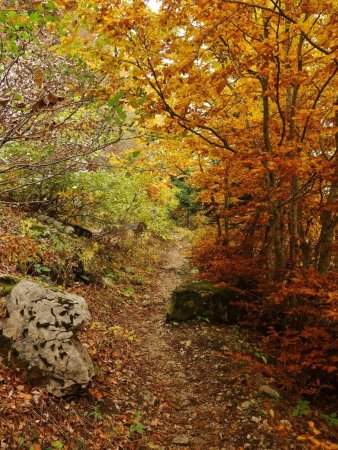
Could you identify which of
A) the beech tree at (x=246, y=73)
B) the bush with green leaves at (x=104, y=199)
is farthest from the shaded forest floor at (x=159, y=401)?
the bush with green leaves at (x=104, y=199)

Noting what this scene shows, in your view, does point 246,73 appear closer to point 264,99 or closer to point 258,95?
point 264,99

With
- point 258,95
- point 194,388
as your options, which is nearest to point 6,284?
point 194,388

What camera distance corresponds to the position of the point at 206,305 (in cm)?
825

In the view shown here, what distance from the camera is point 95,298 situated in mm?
7949

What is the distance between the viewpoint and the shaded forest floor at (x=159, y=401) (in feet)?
12.8

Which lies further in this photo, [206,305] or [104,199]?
[104,199]

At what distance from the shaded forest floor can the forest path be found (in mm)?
15

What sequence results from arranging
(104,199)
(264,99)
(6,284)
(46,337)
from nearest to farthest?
(46,337) → (6,284) → (264,99) → (104,199)

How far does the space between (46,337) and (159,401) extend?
2152mm

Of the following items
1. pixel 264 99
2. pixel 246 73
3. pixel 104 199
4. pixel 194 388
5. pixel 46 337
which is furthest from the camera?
pixel 104 199

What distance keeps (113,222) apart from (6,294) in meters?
6.91

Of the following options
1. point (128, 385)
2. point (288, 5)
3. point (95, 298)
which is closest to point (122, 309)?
point (95, 298)

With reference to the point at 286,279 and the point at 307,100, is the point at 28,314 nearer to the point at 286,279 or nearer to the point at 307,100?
the point at 286,279

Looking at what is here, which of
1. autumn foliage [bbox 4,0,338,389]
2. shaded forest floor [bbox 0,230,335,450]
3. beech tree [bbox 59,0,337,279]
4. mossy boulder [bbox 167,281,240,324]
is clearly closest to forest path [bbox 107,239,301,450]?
shaded forest floor [bbox 0,230,335,450]
